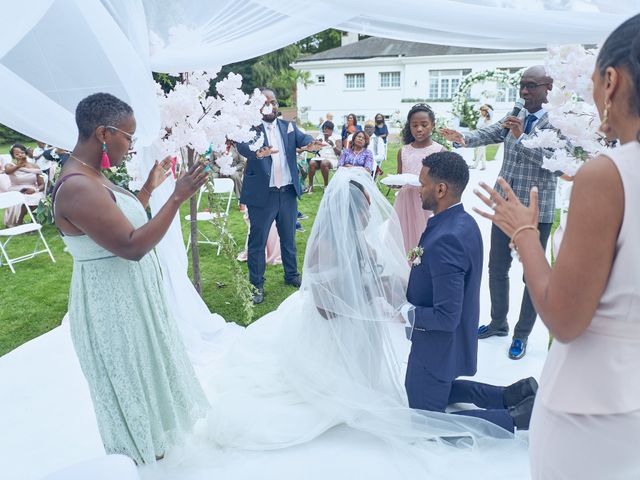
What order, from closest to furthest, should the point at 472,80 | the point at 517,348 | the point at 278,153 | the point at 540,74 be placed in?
the point at 540,74 < the point at 517,348 < the point at 278,153 < the point at 472,80

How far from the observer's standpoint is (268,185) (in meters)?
5.35

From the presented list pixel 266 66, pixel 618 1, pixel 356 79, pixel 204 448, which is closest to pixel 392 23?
pixel 618 1

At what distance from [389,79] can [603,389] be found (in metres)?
32.3

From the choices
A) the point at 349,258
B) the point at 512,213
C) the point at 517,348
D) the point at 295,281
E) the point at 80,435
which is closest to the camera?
the point at 512,213

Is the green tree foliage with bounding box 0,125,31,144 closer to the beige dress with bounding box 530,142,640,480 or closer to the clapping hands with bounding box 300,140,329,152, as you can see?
the clapping hands with bounding box 300,140,329,152

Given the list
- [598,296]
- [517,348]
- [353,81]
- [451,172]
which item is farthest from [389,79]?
[598,296]

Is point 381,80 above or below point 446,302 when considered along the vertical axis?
above

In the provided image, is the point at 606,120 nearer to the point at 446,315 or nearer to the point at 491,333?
the point at 446,315

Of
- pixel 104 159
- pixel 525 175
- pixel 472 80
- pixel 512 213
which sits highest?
pixel 472 80

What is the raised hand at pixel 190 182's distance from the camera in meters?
2.29

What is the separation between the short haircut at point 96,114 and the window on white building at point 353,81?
31519 millimetres

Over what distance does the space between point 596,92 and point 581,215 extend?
1.16 feet

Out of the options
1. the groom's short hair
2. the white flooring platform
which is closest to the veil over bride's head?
the groom's short hair

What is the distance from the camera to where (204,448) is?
286cm
